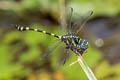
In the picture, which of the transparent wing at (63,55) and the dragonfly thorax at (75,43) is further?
the transparent wing at (63,55)

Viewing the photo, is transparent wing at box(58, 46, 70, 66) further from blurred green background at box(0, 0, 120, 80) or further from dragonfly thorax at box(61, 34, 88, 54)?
blurred green background at box(0, 0, 120, 80)

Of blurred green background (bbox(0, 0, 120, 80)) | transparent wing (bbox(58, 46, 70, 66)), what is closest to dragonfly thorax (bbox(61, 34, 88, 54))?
transparent wing (bbox(58, 46, 70, 66))

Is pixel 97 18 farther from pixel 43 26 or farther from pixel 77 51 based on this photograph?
pixel 77 51

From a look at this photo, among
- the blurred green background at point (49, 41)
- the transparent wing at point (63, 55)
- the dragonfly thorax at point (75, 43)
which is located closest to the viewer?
the dragonfly thorax at point (75, 43)

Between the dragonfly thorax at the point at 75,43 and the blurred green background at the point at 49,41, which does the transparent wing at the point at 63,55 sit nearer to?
the dragonfly thorax at the point at 75,43

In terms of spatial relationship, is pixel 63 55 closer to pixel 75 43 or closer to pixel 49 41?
pixel 75 43

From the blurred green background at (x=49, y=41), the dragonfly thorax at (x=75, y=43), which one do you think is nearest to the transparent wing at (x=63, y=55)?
the dragonfly thorax at (x=75, y=43)

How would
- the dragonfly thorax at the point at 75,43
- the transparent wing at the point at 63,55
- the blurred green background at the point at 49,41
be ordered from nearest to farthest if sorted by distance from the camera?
the dragonfly thorax at the point at 75,43 → the transparent wing at the point at 63,55 → the blurred green background at the point at 49,41

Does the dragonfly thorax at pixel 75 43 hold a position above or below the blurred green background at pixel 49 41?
below
